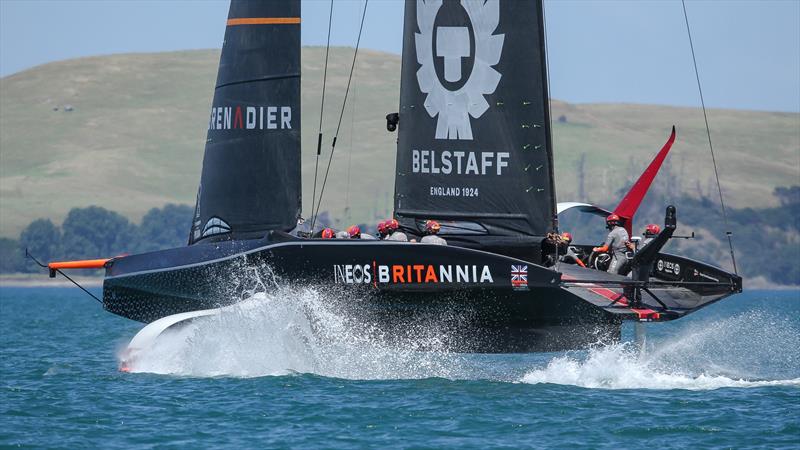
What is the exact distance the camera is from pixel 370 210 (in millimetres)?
157875

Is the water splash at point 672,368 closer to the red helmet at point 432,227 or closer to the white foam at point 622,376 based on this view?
the white foam at point 622,376

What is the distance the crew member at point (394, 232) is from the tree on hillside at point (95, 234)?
126963 millimetres

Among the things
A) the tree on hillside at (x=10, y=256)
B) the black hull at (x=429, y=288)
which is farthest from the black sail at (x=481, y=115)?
the tree on hillside at (x=10, y=256)

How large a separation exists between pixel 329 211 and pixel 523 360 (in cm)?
13136

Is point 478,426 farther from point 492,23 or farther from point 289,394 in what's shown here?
point 492,23

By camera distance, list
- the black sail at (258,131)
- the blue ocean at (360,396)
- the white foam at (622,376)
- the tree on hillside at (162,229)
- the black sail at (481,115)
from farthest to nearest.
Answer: the tree on hillside at (162,229) → the black sail at (258,131) → the black sail at (481,115) → the white foam at (622,376) → the blue ocean at (360,396)

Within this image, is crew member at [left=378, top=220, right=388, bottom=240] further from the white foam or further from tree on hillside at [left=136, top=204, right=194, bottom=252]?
tree on hillside at [left=136, top=204, right=194, bottom=252]

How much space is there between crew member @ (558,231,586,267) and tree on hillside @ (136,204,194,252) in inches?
4900

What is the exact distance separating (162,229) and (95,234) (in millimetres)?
6830

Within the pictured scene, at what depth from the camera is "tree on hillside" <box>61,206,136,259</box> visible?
146 metres

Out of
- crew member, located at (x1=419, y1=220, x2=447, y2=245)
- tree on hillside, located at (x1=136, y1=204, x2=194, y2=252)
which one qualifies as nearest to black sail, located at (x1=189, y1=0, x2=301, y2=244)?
crew member, located at (x1=419, y1=220, x2=447, y2=245)

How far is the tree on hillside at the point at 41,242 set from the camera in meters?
143

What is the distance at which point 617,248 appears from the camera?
70.5ft

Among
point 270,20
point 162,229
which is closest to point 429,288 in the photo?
point 270,20
